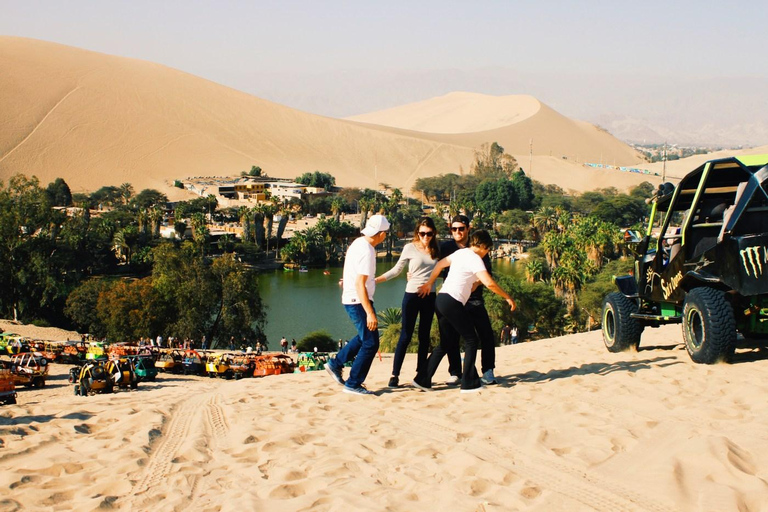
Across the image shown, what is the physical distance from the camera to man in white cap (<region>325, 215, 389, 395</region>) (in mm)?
7441

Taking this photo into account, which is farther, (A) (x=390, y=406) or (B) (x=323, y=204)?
(B) (x=323, y=204)

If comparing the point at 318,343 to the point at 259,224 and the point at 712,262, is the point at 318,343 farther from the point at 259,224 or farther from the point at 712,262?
the point at 259,224

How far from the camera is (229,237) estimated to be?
75250 millimetres

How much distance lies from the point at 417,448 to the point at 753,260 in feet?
13.0

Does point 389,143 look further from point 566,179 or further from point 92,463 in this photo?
point 92,463

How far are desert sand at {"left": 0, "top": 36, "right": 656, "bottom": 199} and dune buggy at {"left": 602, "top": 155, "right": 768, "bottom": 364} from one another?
108661mm

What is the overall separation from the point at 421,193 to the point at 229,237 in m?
57.3

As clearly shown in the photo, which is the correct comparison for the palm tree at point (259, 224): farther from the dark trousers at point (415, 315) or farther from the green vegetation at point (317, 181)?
the dark trousers at point (415, 315)

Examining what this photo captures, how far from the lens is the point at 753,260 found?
289 inches

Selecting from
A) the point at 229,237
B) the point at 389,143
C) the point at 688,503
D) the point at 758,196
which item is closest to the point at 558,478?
the point at 688,503

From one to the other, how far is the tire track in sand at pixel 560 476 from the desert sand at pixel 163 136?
11191 centimetres

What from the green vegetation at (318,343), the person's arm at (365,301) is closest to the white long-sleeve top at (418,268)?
the person's arm at (365,301)

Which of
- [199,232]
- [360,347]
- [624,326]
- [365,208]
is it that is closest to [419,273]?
[360,347]

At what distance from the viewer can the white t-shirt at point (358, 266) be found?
7500 mm
